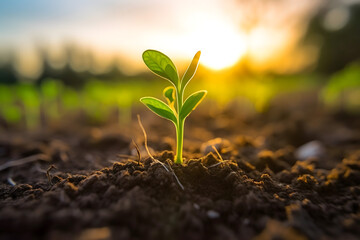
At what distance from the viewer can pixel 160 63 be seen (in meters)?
1.21

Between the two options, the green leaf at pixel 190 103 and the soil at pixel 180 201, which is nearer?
the soil at pixel 180 201

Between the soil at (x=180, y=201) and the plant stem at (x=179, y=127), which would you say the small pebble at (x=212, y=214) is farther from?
the plant stem at (x=179, y=127)

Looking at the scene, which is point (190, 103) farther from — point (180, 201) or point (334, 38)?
point (334, 38)

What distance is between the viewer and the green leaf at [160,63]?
118 cm

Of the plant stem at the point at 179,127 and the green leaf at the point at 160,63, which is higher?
the green leaf at the point at 160,63

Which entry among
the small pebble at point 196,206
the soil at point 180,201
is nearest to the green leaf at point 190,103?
the soil at point 180,201

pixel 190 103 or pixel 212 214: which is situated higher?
pixel 190 103

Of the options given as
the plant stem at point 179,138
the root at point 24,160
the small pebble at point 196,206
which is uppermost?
the plant stem at point 179,138

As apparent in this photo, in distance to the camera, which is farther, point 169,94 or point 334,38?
point 334,38

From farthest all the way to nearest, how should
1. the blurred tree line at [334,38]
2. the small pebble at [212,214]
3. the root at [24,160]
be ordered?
the blurred tree line at [334,38] < the root at [24,160] < the small pebble at [212,214]

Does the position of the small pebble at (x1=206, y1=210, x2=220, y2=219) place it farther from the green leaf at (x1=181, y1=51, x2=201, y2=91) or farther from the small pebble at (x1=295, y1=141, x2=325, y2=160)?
the small pebble at (x1=295, y1=141, x2=325, y2=160)

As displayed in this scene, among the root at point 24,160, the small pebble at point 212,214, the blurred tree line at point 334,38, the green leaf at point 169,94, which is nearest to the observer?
A: the small pebble at point 212,214

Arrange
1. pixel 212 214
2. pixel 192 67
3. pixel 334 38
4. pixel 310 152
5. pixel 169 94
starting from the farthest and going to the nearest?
pixel 334 38 → pixel 310 152 → pixel 169 94 → pixel 192 67 → pixel 212 214

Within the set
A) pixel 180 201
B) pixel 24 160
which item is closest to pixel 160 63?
pixel 180 201
